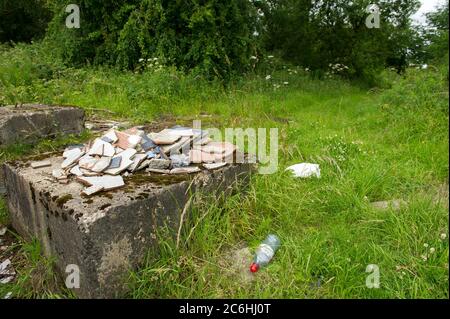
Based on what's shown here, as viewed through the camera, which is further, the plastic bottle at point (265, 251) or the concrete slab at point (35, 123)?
the concrete slab at point (35, 123)

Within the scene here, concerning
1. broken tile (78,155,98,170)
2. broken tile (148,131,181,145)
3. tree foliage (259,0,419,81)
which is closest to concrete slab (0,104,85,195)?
broken tile (78,155,98,170)

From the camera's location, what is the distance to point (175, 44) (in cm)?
735

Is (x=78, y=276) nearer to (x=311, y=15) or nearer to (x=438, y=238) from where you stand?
(x=438, y=238)

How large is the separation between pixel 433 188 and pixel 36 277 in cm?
277

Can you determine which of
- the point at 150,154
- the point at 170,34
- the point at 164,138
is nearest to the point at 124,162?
the point at 150,154

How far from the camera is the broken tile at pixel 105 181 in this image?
6.79 feet

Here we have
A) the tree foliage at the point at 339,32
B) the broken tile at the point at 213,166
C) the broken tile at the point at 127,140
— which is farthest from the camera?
the tree foliage at the point at 339,32

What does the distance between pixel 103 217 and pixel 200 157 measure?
90cm

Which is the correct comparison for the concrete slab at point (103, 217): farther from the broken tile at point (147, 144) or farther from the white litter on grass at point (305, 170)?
the white litter on grass at point (305, 170)

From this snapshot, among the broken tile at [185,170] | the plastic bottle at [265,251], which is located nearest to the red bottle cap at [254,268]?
the plastic bottle at [265,251]

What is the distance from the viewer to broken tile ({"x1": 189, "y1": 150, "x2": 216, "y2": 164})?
2486 millimetres

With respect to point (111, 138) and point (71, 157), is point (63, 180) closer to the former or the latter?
point (71, 157)

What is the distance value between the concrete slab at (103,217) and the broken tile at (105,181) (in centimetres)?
4

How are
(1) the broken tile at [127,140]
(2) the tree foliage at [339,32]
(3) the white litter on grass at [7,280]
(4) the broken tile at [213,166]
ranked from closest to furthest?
(3) the white litter on grass at [7,280], (4) the broken tile at [213,166], (1) the broken tile at [127,140], (2) the tree foliage at [339,32]
